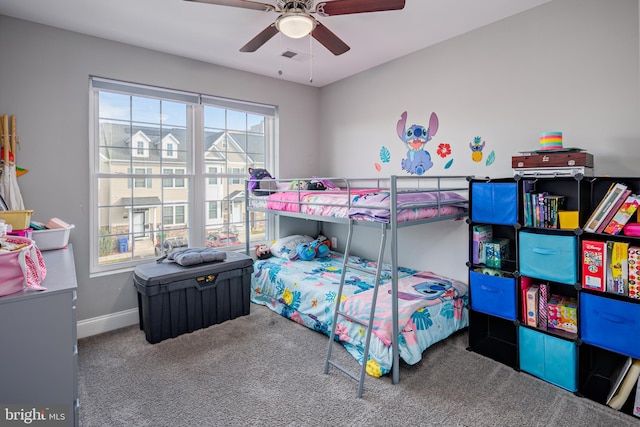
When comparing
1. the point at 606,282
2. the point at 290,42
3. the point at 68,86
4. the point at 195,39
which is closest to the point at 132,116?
the point at 68,86

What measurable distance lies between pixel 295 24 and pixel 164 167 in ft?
6.81

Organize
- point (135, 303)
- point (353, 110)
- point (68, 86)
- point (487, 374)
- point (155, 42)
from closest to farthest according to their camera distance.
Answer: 1. point (487, 374)
2. point (68, 86)
3. point (155, 42)
4. point (135, 303)
5. point (353, 110)

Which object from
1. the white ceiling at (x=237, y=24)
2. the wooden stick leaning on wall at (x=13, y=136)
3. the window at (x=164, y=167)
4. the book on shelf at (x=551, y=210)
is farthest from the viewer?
the window at (x=164, y=167)

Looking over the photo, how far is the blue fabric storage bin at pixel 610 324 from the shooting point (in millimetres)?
1871

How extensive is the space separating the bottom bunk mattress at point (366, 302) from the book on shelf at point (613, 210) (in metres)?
1.11

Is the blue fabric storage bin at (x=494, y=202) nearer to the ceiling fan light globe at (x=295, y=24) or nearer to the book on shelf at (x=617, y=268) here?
the book on shelf at (x=617, y=268)

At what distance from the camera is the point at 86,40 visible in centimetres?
288

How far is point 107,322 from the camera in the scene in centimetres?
305

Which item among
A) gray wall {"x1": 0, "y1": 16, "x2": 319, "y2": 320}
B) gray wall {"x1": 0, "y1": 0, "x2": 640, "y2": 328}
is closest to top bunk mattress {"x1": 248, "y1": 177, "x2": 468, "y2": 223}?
gray wall {"x1": 0, "y1": 0, "x2": 640, "y2": 328}

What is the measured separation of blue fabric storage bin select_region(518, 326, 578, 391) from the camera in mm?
2072

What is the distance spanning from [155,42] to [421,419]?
11.4ft

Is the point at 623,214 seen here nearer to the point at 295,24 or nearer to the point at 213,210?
the point at 295,24

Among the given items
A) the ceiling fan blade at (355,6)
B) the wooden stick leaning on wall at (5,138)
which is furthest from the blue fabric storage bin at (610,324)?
the wooden stick leaning on wall at (5,138)

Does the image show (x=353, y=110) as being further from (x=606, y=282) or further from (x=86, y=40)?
(x=606, y=282)
